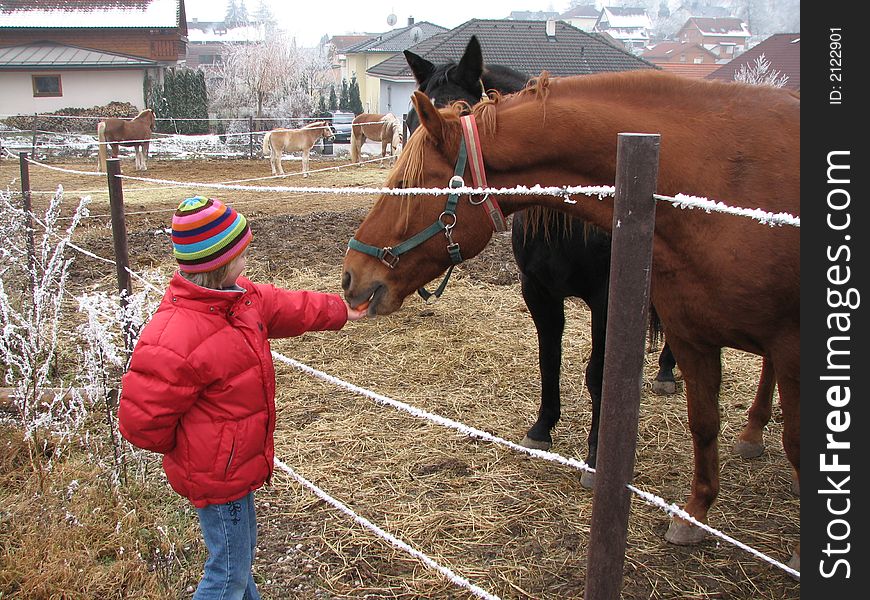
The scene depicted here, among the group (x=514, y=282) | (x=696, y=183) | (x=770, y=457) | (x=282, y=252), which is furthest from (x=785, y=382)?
(x=282, y=252)

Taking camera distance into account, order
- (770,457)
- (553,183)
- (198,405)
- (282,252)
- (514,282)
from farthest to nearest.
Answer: (282,252) < (514,282) < (770,457) < (553,183) < (198,405)

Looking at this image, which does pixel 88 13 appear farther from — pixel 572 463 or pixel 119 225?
pixel 572 463

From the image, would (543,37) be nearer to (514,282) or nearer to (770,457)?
(514,282)

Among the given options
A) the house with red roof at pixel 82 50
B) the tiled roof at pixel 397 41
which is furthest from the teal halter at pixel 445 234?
the tiled roof at pixel 397 41

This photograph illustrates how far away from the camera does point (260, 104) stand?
26422mm

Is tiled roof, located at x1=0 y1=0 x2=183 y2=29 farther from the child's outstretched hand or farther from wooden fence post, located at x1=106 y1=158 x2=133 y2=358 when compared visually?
the child's outstretched hand

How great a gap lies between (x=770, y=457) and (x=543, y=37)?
937 inches

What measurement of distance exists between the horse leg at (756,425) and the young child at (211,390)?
251 centimetres

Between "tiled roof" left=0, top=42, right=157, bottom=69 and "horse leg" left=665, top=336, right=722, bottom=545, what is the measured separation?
29.1 m

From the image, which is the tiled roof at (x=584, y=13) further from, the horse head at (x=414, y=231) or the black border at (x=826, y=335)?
the black border at (x=826, y=335)

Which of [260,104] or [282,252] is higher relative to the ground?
[260,104]

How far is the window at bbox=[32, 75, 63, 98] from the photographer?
87.1 feet

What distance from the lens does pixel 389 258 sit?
90.7 inches

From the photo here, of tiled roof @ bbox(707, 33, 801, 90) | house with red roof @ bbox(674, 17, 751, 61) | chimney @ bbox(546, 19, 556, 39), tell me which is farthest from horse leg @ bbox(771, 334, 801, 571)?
house with red roof @ bbox(674, 17, 751, 61)
